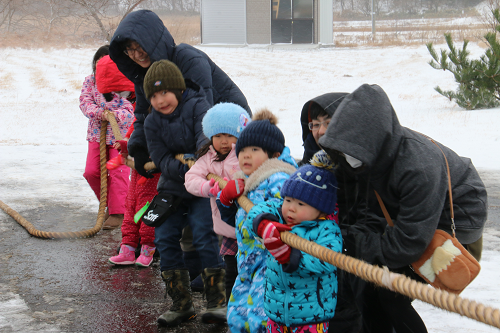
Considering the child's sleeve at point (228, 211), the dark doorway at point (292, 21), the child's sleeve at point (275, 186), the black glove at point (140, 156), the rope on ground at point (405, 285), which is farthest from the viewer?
→ the dark doorway at point (292, 21)

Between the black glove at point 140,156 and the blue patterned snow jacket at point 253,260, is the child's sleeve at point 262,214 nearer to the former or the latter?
the blue patterned snow jacket at point 253,260

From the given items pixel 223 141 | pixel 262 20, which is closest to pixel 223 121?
pixel 223 141

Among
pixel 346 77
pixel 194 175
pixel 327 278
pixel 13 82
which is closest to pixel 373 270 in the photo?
pixel 327 278

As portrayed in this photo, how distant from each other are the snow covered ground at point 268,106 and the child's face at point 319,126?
4.20ft

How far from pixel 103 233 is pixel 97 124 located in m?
1.14

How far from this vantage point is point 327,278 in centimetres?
215

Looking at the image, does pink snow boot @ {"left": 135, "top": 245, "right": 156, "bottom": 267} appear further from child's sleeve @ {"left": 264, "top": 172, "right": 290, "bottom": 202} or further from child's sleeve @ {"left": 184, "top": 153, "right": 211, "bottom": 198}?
child's sleeve @ {"left": 264, "top": 172, "right": 290, "bottom": 202}

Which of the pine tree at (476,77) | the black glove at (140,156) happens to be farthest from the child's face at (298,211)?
the pine tree at (476,77)

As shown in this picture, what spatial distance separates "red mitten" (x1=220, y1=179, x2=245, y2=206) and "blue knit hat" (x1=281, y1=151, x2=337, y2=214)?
1.46 ft

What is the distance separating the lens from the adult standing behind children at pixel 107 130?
5.26m

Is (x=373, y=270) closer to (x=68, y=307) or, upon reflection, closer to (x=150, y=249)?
(x=68, y=307)

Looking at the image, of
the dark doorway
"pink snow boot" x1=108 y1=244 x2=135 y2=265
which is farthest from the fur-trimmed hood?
the dark doorway

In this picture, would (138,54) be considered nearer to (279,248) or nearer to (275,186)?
(275,186)

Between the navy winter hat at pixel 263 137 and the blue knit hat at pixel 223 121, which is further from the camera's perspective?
the blue knit hat at pixel 223 121
